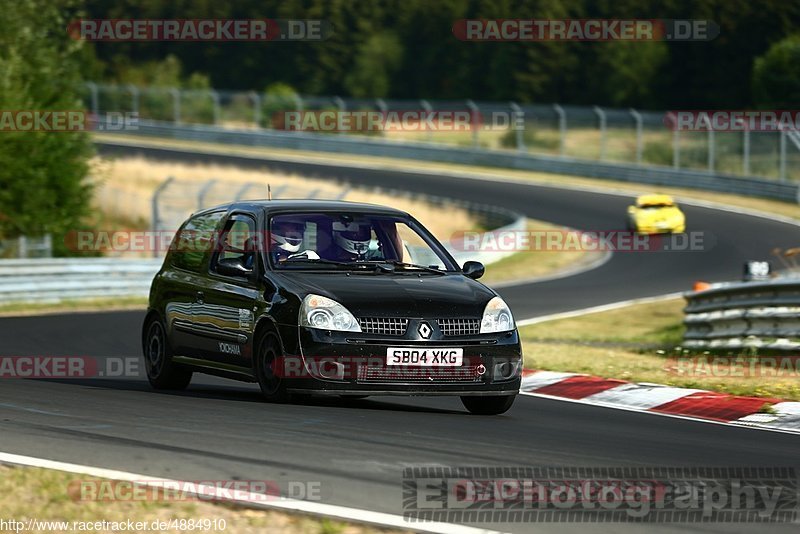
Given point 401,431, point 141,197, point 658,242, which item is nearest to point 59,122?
point 141,197

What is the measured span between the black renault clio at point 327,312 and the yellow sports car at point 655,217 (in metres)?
26.2

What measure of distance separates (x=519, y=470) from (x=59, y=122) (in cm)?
2499

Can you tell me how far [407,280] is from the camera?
10.1 metres

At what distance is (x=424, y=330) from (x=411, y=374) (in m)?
0.31

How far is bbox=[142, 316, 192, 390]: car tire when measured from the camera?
37.5 feet

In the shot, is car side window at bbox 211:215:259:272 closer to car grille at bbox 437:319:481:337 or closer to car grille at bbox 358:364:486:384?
car grille at bbox 358:364:486:384

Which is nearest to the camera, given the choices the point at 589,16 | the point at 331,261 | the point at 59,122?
the point at 331,261

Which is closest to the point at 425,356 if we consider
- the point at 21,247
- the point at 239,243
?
the point at 239,243

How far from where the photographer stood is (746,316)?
16922 millimetres

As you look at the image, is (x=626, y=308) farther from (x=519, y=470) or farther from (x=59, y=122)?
(x=519, y=470)

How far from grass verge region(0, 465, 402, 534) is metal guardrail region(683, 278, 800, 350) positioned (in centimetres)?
1038

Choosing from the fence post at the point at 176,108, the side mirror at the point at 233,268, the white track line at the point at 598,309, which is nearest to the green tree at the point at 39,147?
the white track line at the point at 598,309

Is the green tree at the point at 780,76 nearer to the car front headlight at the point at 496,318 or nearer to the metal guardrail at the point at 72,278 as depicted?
the metal guardrail at the point at 72,278

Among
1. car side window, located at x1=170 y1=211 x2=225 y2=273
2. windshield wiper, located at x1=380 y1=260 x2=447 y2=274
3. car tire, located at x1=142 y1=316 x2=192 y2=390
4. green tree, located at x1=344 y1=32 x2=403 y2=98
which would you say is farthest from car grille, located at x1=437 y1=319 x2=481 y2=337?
green tree, located at x1=344 y1=32 x2=403 y2=98
